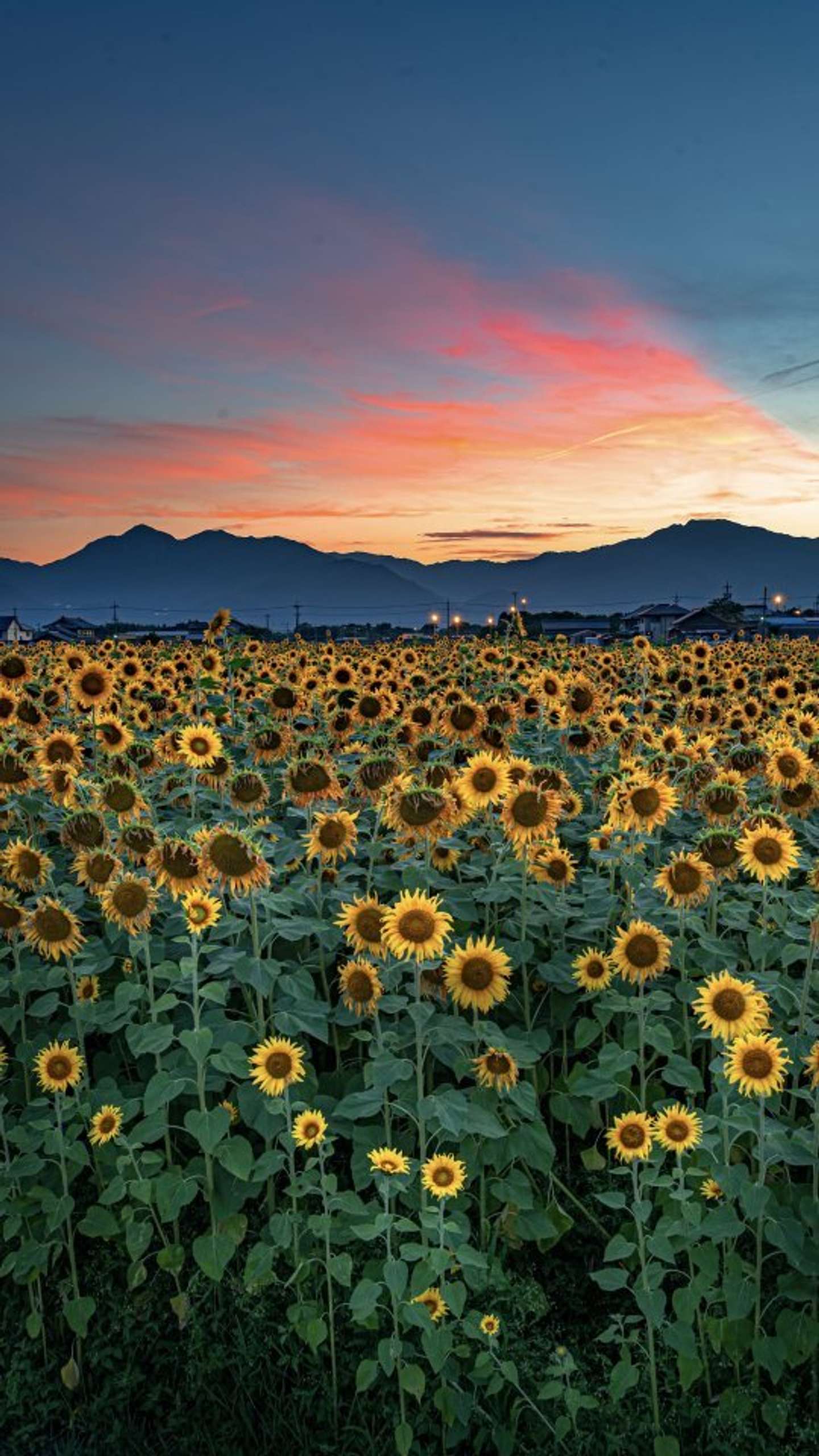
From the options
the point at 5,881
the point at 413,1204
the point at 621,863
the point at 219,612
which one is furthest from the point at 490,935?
the point at 219,612

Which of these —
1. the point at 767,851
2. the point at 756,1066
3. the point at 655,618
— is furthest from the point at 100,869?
the point at 655,618

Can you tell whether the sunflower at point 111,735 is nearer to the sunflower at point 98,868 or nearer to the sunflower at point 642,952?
the sunflower at point 98,868

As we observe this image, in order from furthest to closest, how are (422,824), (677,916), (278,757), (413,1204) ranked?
(278,757), (677,916), (422,824), (413,1204)

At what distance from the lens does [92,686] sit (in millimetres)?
8664

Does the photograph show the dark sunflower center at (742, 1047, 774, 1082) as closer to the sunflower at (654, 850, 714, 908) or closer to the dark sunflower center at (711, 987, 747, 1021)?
the dark sunflower center at (711, 987, 747, 1021)

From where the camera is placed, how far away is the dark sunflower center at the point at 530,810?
5195mm

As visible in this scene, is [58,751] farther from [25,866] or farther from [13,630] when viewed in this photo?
[13,630]

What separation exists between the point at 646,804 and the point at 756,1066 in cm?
161

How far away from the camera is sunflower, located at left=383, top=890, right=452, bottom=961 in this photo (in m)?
4.37

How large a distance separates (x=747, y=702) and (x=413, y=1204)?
24.6 feet

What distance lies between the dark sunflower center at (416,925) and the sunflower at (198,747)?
→ 7.32 feet

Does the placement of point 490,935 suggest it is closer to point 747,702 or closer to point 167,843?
point 167,843

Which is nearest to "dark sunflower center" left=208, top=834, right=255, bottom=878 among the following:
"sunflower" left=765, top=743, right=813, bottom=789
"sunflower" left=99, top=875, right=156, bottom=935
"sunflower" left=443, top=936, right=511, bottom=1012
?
"sunflower" left=99, top=875, right=156, bottom=935

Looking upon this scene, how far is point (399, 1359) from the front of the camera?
165 inches
